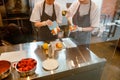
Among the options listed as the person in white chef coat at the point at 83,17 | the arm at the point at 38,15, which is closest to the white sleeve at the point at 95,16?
the person in white chef coat at the point at 83,17

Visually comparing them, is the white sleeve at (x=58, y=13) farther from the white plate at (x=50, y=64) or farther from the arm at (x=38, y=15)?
the white plate at (x=50, y=64)

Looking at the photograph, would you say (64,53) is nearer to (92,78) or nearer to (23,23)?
(92,78)

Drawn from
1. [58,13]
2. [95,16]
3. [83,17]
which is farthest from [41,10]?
[95,16]

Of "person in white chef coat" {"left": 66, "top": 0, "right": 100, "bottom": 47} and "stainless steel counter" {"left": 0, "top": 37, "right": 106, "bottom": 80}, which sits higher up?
"person in white chef coat" {"left": 66, "top": 0, "right": 100, "bottom": 47}

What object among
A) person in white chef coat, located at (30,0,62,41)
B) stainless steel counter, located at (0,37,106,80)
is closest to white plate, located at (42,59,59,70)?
stainless steel counter, located at (0,37,106,80)

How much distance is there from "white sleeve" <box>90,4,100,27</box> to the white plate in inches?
24.2

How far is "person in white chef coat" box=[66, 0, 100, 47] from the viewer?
4.47 feet

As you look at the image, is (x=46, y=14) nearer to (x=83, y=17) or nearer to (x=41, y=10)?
(x=41, y=10)

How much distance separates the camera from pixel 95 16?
4.52ft

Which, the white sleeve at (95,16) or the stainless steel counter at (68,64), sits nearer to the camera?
the stainless steel counter at (68,64)

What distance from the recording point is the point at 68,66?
3.61 feet

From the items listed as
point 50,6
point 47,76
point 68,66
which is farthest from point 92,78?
point 50,6

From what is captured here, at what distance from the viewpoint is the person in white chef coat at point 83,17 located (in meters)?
1.36

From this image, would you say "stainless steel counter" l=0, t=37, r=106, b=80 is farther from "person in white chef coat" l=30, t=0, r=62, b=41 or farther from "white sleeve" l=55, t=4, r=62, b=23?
"white sleeve" l=55, t=4, r=62, b=23
